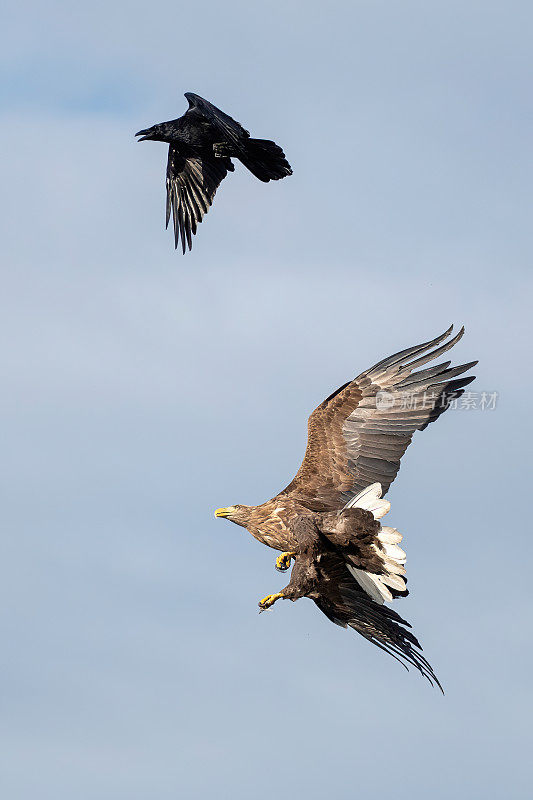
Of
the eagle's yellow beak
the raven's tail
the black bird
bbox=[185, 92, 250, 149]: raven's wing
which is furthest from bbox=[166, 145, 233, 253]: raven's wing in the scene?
the eagle's yellow beak

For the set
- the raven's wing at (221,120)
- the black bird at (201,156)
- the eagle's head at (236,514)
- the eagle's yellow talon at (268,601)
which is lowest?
the eagle's yellow talon at (268,601)

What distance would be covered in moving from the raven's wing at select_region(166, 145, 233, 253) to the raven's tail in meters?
1.41

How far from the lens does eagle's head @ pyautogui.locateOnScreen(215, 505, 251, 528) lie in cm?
1208

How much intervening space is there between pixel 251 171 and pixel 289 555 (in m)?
5.94

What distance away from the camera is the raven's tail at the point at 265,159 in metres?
15.5

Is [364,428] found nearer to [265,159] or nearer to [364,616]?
[364,616]

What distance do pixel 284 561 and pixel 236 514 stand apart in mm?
883

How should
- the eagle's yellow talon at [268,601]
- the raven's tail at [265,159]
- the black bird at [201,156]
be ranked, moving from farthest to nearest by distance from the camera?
the raven's tail at [265,159] → the black bird at [201,156] → the eagle's yellow talon at [268,601]

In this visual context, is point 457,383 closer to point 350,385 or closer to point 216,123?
point 350,385

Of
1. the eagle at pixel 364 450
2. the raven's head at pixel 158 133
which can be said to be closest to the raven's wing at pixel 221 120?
the raven's head at pixel 158 133

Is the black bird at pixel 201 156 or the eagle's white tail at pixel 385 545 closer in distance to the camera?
the eagle's white tail at pixel 385 545

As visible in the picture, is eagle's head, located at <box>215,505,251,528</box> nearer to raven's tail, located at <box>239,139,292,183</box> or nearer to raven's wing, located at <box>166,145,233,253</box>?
raven's tail, located at <box>239,139,292,183</box>

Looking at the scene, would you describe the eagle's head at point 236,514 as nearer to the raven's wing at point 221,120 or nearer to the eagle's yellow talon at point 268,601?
the eagle's yellow talon at point 268,601

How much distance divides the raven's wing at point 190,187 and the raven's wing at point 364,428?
224 inches
